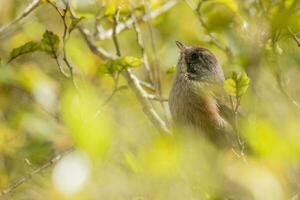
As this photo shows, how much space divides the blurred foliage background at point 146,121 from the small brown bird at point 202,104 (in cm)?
17

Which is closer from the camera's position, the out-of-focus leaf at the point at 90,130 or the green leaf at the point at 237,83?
the out-of-focus leaf at the point at 90,130

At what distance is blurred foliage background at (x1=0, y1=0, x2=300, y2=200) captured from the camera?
125 inches

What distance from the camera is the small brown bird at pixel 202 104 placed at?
18.4ft

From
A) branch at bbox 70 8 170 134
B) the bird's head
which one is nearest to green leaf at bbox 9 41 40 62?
branch at bbox 70 8 170 134

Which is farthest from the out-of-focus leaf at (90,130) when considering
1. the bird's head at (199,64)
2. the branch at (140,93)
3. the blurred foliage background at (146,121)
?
the bird's head at (199,64)

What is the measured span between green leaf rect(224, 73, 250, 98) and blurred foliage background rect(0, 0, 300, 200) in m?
0.10

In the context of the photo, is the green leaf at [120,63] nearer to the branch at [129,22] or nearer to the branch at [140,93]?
the branch at [140,93]

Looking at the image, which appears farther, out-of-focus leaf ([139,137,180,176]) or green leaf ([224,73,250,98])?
green leaf ([224,73,250,98])

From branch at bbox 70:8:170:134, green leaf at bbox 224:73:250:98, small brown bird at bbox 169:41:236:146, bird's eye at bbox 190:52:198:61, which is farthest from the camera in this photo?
bird's eye at bbox 190:52:198:61

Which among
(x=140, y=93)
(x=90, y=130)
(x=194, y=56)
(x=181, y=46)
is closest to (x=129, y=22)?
(x=181, y=46)

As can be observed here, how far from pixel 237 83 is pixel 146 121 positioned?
1.86m

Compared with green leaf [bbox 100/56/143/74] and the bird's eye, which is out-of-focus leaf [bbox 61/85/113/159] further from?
the bird's eye

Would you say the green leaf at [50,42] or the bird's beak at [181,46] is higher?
the green leaf at [50,42]

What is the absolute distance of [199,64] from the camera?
20.8 ft
